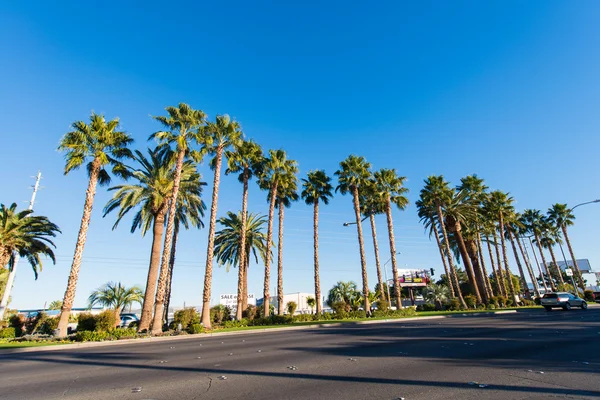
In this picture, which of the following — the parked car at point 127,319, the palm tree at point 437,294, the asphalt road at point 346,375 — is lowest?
the asphalt road at point 346,375

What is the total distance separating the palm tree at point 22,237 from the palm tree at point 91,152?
7.66m

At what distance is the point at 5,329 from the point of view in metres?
24.7

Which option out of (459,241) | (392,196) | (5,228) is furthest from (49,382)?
(459,241)

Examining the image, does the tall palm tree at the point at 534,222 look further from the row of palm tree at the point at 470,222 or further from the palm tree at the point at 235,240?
the palm tree at the point at 235,240

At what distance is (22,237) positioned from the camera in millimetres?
27297

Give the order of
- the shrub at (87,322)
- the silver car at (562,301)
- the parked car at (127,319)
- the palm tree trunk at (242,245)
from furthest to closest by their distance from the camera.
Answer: the parked car at (127,319), the silver car at (562,301), the palm tree trunk at (242,245), the shrub at (87,322)

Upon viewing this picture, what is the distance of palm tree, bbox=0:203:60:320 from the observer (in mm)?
26406

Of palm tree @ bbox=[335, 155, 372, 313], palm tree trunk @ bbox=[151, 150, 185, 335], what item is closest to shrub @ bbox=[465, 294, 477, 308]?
palm tree @ bbox=[335, 155, 372, 313]

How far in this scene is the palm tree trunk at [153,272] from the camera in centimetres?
2472

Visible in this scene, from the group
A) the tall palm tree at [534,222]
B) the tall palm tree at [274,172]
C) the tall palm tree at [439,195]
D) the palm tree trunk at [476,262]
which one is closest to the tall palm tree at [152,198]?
the tall palm tree at [274,172]

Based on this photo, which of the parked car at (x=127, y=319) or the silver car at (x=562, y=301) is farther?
the parked car at (x=127, y=319)

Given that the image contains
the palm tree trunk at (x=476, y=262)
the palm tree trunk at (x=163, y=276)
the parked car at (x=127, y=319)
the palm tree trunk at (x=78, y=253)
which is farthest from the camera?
the palm tree trunk at (x=476, y=262)

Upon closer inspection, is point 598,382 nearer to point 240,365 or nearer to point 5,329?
point 240,365

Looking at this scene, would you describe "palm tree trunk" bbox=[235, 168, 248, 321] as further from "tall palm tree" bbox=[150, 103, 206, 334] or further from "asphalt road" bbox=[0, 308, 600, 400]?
"asphalt road" bbox=[0, 308, 600, 400]
